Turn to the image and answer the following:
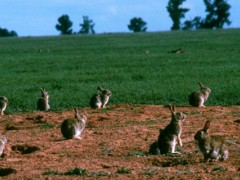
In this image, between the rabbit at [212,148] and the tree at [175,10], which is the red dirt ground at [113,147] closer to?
the rabbit at [212,148]

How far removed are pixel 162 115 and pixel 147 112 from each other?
2.09ft

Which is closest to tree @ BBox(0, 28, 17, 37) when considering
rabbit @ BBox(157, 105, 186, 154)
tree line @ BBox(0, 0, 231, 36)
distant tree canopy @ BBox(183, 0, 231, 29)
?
tree line @ BBox(0, 0, 231, 36)

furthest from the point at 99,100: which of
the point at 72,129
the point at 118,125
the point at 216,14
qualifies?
the point at 216,14

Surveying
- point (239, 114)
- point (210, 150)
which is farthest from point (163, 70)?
point (210, 150)

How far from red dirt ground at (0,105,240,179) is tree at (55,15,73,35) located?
120 meters

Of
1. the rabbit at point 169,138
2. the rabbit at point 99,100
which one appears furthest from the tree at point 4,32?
the rabbit at point 169,138

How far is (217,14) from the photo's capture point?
121500mm

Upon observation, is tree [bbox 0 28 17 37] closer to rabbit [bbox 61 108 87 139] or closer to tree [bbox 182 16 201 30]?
tree [bbox 182 16 201 30]

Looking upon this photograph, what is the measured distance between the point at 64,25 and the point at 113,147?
128281mm

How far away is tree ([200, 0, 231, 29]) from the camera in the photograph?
119 m

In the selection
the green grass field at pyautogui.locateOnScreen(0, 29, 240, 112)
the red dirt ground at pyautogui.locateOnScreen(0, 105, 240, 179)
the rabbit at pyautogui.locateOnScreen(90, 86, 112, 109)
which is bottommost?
the red dirt ground at pyautogui.locateOnScreen(0, 105, 240, 179)

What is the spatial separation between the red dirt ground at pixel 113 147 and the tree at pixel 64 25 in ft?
395

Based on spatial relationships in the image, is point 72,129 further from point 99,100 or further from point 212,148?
point 99,100

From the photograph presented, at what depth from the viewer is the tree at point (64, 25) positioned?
136 m
